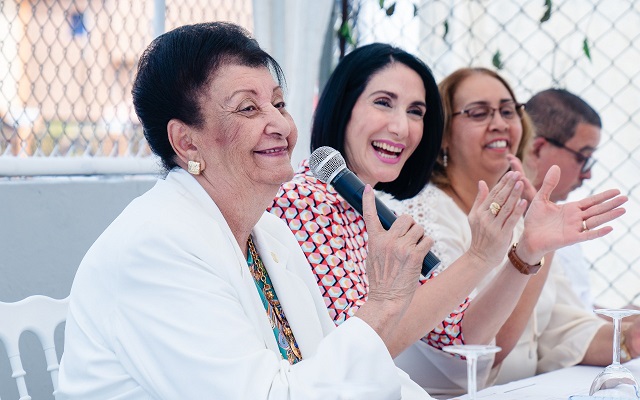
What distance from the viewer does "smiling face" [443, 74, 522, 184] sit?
8.89ft

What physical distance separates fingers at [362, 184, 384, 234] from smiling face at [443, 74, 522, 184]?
1.29m

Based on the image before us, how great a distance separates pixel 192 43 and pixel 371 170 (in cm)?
89

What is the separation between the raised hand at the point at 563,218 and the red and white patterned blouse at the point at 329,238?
41cm

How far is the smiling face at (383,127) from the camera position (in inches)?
88.8

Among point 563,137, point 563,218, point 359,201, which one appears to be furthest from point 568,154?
point 359,201

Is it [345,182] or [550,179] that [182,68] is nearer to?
[345,182]

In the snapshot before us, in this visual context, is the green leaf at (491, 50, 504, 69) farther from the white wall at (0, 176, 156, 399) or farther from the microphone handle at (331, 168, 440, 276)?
the microphone handle at (331, 168, 440, 276)

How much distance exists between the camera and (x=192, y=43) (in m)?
1.46

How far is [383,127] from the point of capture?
2.26 meters

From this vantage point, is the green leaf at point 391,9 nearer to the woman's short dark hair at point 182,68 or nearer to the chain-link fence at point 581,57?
the chain-link fence at point 581,57

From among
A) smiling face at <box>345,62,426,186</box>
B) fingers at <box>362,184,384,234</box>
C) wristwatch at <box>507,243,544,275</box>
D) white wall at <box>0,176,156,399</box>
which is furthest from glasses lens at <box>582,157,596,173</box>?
fingers at <box>362,184,384,234</box>

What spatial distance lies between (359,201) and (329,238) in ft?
1.60

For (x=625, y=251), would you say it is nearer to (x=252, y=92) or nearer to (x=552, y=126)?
(x=552, y=126)

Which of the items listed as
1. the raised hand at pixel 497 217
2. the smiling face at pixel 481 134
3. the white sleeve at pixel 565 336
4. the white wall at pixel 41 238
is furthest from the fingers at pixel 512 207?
the white wall at pixel 41 238
